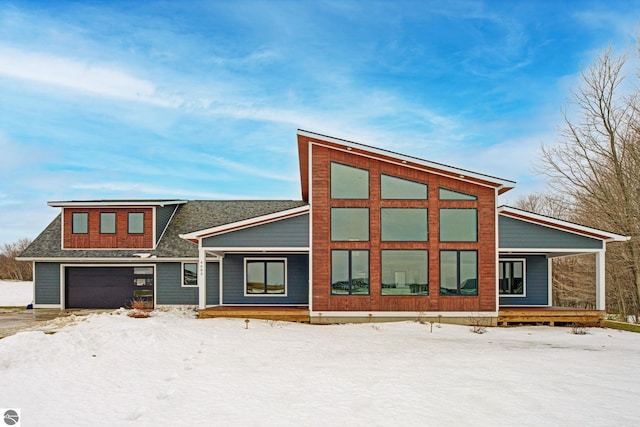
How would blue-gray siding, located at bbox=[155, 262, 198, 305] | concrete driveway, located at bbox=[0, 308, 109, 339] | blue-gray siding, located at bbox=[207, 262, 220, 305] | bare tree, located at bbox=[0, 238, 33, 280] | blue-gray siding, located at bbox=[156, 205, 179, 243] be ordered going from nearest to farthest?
concrete driveway, located at bbox=[0, 308, 109, 339] < blue-gray siding, located at bbox=[207, 262, 220, 305] < blue-gray siding, located at bbox=[155, 262, 198, 305] < blue-gray siding, located at bbox=[156, 205, 179, 243] < bare tree, located at bbox=[0, 238, 33, 280]

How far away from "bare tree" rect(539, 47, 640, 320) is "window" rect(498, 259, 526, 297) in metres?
5.17

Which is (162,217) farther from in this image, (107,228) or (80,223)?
(80,223)

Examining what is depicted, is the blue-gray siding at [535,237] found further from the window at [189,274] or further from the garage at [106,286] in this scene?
the garage at [106,286]

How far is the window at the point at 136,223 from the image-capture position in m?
22.8

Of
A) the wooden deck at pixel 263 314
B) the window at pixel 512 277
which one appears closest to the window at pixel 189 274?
the wooden deck at pixel 263 314

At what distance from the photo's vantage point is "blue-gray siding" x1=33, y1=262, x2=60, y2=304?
22859 mm

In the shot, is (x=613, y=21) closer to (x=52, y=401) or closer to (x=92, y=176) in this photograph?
(x=52, y=401)

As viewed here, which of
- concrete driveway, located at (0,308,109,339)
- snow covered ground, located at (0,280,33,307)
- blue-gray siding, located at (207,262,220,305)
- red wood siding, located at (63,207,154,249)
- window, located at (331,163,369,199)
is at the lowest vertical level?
snow covered ground, located at (0,280,33,307)

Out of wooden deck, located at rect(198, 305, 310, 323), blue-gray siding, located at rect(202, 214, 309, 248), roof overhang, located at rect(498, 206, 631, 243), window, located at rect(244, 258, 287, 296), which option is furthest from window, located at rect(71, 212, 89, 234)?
roof overhang, located at rect(498, 206, 631, 243)

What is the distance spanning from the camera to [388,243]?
17016mm

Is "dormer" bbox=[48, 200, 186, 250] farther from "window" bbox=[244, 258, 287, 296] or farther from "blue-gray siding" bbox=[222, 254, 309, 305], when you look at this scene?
"window" bbox=[244, 258, 287, 296]

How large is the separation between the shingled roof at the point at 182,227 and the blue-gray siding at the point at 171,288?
0.82 meters

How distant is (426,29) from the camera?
1978cm

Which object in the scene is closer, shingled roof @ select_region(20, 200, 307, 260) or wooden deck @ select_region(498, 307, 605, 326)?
wooden deck @ select_region(498, 307, 605, 326)
